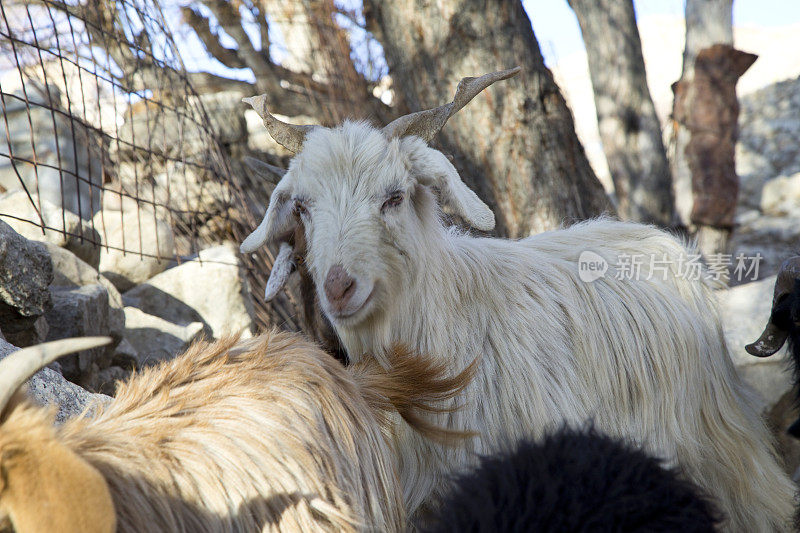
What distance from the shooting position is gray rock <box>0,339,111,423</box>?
2.53 m

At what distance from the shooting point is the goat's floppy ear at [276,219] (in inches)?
130

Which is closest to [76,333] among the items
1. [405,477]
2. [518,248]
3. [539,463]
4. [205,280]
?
[205,280]

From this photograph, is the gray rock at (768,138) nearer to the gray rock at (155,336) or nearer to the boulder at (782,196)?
the boulder at (782,196)

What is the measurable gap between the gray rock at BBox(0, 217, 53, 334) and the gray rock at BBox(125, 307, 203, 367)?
0.96 metres

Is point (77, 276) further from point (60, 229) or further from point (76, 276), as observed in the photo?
point (60, 229)

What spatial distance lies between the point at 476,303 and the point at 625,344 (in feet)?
2.30

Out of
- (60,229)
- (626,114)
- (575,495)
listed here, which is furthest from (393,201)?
(626,114)

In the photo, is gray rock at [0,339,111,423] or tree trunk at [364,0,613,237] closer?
gray rock at [0,339,111,423]

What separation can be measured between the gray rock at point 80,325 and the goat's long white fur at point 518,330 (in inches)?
48.6

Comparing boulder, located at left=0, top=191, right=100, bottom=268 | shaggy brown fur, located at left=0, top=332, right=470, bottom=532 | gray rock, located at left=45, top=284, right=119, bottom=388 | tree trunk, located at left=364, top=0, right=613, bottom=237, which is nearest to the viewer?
shaggy brown fur, located at left=0, top=332, right=470, bottom=532

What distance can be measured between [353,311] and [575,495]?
1.22 meters

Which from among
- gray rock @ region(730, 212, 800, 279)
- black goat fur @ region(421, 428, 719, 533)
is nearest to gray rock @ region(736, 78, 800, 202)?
gray rock @ region(730, 212, 800, 279)

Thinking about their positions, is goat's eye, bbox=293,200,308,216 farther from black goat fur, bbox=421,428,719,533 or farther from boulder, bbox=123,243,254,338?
boulder, bbox=123,243,254,338

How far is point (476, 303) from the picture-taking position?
3238 mm
